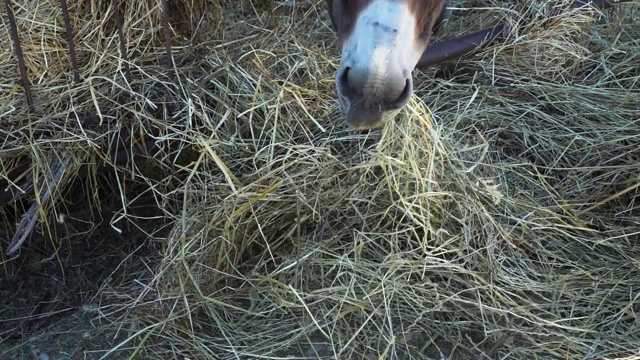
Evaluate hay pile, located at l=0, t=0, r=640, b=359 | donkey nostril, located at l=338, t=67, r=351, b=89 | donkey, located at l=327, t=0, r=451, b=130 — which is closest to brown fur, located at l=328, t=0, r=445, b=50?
donkey, located at l=327, t=0, r=451, b=130

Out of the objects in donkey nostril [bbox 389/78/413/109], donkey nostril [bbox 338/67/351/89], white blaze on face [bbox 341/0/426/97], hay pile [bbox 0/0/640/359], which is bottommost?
hay pile [bbox 0/0/640/359]

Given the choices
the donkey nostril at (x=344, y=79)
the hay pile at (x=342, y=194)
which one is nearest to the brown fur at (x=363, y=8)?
the donkey nostril at (x=344, y=79)

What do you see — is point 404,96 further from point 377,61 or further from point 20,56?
point 20,56

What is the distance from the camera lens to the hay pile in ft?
6.04

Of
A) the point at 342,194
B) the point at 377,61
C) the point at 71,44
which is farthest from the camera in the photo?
the point at 71,44

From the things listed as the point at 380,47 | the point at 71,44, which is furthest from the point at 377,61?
the point at 71,44

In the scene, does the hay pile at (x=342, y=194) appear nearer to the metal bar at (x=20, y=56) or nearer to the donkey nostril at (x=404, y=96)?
the metal bar at (x=20, y=56)

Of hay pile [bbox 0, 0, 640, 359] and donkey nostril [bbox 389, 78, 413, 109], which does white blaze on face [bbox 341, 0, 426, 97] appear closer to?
donkey nostril [bbox 389, 78, 413, 109]

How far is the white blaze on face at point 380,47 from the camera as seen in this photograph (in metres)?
1.33

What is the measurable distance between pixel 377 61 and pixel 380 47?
1.2 inches

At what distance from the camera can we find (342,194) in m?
2.06

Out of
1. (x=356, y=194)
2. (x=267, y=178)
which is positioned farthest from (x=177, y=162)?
(x=356, y=194)

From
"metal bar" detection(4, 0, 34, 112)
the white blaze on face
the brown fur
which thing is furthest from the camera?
"metal bar" detection(4, 0, 34, 112)

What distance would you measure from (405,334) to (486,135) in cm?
88
